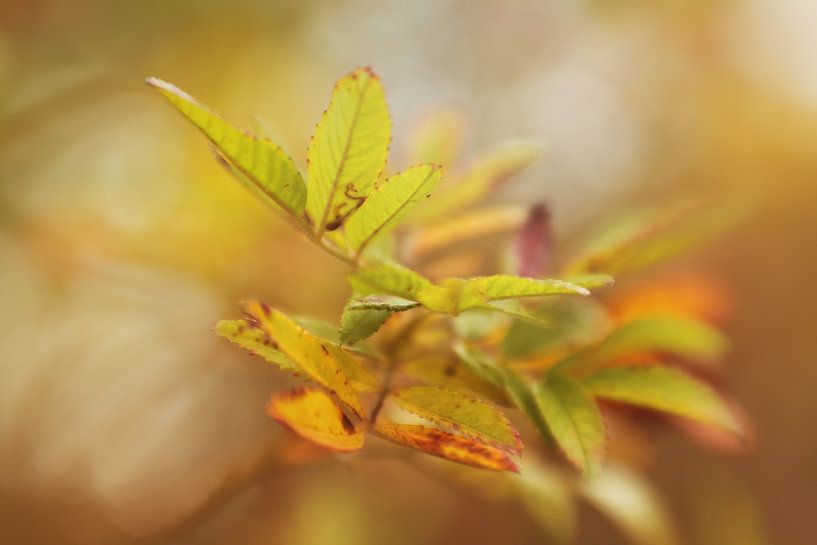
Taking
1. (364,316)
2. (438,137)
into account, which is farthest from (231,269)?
(364,316)

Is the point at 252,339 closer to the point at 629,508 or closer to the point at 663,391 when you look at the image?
the point at 663,391

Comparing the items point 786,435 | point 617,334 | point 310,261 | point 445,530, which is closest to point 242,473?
point 617,334

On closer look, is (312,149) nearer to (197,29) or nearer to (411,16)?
(197,29)

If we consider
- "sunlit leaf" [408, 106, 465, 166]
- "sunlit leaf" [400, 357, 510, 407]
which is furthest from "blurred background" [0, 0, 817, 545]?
"sunlit leaf" [400, 357, 510, 407]

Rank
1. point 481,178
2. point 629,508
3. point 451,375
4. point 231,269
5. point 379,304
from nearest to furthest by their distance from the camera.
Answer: point 379,304 → point 451,375 → point 481,178 → point 629,508 → point 231,269

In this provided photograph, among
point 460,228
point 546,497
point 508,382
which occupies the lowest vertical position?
point 546,497

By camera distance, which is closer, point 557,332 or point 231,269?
point 557,332

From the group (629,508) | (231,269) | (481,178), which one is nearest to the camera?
(481,178)

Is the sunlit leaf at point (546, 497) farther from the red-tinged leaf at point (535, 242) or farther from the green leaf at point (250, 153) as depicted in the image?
the green leaf at point (250, 153)

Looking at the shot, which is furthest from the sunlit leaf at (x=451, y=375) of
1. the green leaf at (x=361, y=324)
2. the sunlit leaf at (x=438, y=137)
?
the sunlit leaf at (x=438, y=137)

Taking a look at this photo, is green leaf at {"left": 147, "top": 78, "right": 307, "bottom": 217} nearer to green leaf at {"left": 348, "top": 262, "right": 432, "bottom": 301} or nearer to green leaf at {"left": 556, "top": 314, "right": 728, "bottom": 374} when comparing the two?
green leaf at {"left": 348, "top": 262, "right": 432, "bottom": 301}
